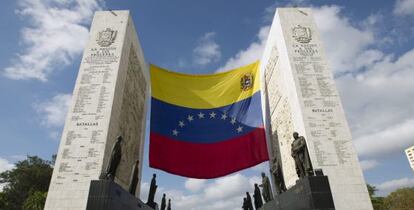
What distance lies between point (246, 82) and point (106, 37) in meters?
9.10

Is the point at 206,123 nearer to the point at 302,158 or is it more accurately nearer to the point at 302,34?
the point at 302,34

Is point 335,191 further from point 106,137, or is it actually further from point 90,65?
point 90,65

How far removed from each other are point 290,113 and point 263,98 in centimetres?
548

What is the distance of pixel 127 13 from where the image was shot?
58.3ft

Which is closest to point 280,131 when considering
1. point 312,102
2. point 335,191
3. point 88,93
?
point 312,102

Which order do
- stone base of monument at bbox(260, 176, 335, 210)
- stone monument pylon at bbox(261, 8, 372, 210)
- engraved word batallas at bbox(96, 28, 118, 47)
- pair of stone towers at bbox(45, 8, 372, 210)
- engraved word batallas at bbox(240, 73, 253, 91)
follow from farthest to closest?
engraved word batallas at bbox(240, 73, 253, 91) < engraved word batallas at bbox(96, 28, 118, 47) < stone monument pylon at bbox(261, 8, 372, 210) < pair of stone towers at bbox(45, 8, 372, 210) < stone base of monument at bbox(260, 176, 335, 210)

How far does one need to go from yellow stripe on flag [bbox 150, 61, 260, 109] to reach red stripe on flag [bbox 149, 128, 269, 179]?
8.73ft

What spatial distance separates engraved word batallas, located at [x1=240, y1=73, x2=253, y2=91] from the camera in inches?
779

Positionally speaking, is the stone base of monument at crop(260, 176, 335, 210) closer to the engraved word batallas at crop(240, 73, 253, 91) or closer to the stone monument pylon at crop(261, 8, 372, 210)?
the stone monument pylon at crop(261, 8, 372, 210)

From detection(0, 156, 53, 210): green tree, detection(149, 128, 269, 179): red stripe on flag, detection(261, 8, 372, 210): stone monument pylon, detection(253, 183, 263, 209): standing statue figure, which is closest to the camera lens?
detection(261, 8, 372, 210): stone monument pylon

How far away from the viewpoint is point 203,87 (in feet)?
66.7

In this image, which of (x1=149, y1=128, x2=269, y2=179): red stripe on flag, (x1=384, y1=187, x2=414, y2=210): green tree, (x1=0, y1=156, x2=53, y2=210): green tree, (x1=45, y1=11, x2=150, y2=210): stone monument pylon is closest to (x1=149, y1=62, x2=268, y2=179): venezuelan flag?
(x1=149, y1=128, x2=269, y2=179): red stripe on flag

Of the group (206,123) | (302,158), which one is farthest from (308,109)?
(206,123)

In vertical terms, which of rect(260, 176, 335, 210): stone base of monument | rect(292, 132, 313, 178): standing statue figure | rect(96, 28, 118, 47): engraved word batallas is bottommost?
rect(260, 176, 335, 210): stone base of monument
